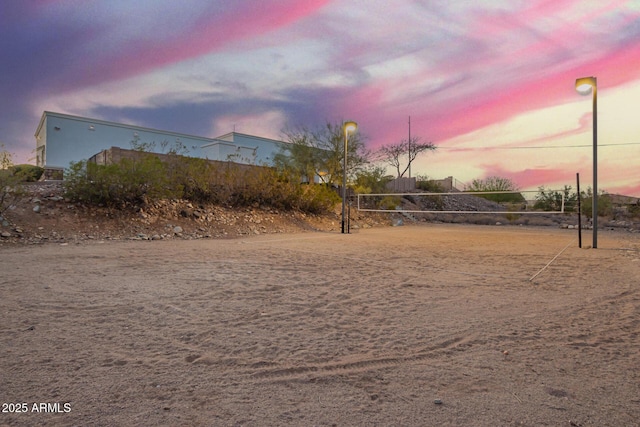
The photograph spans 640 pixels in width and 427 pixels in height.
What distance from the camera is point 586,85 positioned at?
28.7ft

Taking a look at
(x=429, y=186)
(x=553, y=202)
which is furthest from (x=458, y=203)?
(x=553, y=202)

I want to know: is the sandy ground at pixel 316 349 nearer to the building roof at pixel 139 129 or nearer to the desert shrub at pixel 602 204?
the desert shrub at pixel 602 204

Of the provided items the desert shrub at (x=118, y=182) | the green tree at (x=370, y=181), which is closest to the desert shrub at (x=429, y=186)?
the green tree at (x=370, y=181)

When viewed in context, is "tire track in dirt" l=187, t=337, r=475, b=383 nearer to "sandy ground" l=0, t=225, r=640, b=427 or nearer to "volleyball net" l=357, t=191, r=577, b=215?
"sandy ground" l=0, t=225, r=640, b=427

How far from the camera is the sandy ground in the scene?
1729 millimetres

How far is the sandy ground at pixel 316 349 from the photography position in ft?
5.67

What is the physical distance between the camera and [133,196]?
436 inches

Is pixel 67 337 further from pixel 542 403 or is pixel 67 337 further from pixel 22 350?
pixel 542 403

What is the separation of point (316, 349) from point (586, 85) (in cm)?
974

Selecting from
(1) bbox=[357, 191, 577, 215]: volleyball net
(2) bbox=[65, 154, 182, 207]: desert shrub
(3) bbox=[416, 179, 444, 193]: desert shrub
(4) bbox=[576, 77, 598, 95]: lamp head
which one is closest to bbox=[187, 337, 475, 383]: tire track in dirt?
(4) bbox=[576, 77, 598, 95]: lamp head

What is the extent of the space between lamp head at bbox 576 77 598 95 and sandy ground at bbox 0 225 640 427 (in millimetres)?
5739

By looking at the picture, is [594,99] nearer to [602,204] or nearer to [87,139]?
[602,204]

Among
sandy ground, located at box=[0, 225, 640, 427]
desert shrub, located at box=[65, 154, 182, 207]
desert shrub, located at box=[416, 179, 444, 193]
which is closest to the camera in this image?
sandy ground, located at box=[0, 225, 640, 427]

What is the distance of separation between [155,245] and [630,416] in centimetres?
842
